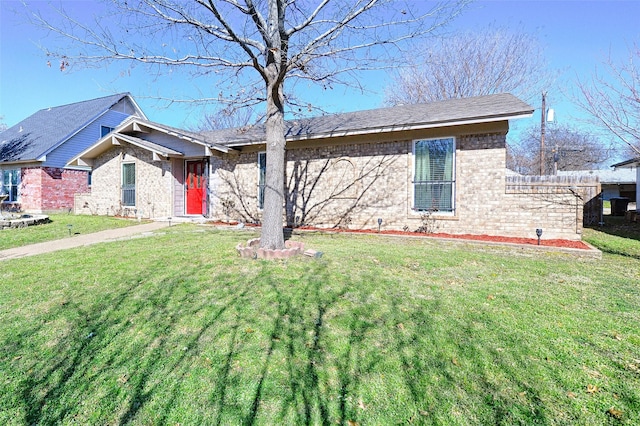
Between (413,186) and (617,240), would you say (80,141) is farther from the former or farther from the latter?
(617,240)

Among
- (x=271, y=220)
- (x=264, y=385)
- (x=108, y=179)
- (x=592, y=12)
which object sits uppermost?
(x=592, y=12)

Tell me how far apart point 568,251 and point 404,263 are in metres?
3.76

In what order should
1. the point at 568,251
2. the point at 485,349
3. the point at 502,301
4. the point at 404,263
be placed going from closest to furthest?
the point at 485,349
the point at 502,301
the point at 404,263
the point at 568,251

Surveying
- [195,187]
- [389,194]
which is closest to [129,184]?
[195,187]

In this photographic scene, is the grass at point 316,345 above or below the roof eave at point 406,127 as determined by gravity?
below

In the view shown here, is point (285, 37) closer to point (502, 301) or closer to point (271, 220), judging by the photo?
point (271, 220)

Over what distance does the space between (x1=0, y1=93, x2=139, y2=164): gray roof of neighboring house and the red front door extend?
33.3 ft

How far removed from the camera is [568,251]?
6758mm

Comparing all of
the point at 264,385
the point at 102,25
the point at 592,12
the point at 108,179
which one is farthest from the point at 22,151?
the point at 592,12

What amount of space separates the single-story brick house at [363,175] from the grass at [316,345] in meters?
3.64

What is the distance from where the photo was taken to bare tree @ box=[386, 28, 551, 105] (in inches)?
765

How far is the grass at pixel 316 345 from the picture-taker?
2197 millimetres

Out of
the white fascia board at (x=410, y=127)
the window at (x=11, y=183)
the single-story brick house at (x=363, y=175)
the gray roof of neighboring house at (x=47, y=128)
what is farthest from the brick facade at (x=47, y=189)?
the white fascia board at (x=410, y=127)

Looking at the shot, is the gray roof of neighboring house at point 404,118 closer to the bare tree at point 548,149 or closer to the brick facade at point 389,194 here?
the brick facade at point 389,194
